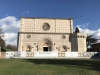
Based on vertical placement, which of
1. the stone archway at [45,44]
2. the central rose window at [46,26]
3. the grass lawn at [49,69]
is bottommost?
the grass lawn at [49,69]

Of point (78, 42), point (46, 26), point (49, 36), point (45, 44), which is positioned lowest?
point (45, 44)

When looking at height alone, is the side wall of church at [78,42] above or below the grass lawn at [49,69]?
above

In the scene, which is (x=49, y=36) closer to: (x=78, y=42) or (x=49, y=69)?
(x=78, y=42)

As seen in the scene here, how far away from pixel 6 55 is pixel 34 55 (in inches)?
237

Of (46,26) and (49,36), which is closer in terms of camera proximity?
(49,36)

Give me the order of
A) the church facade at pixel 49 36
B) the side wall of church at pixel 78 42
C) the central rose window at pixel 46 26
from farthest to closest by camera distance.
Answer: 1. the central rose window at pixel 46 26
2. the church facade at pixel 49 36
3. the side wall of church at pixel 78 42

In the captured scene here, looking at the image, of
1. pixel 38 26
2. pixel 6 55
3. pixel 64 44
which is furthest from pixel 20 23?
pixel 64 44

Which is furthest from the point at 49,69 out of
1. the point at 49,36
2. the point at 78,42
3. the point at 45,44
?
the point at 49,36

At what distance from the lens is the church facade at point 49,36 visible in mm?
32750

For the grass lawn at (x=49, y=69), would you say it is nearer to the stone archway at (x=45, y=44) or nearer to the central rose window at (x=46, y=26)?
the stone archway at (x=45, y=44)

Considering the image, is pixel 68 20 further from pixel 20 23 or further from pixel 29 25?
pixel 20 23

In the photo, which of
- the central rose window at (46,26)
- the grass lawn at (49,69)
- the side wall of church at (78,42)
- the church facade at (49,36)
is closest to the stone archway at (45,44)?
the church facade at (49,36)

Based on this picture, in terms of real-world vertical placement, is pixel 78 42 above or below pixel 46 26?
below

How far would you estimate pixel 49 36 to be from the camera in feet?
111
